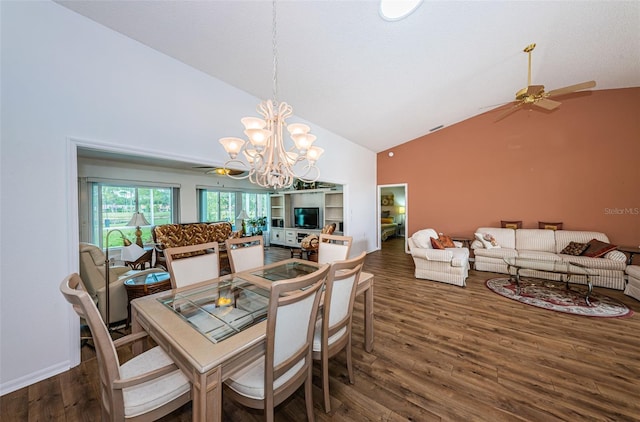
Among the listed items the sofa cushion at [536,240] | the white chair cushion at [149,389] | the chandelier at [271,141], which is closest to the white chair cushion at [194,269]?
the white chair cushion at [149,389]

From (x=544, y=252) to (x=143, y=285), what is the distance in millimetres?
6563

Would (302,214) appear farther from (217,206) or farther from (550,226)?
(550,226)

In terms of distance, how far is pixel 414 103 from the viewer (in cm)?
414

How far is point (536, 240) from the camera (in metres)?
4.67

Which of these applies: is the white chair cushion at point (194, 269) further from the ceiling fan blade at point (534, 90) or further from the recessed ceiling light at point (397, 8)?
the ceiling fan blade at point (534, 90)

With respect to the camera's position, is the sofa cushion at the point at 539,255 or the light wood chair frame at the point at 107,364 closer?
the light wood chair frame at the point at 107,364

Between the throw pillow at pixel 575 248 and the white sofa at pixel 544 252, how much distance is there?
11 centimetres

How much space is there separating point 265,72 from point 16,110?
2.18 meters

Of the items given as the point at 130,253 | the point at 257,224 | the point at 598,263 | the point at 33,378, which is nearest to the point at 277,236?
the point at 257,224

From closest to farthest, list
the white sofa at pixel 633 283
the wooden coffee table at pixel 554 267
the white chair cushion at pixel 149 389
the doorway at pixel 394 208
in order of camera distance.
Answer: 1. the white chair cushion at pixel 149 389
2. the white sofa at pixel 633 283
3. the wooden coffee table at pixel 554 267
4. the doorway at pixel 394 208

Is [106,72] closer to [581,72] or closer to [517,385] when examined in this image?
[517,385]

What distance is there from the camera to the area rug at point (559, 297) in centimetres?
296

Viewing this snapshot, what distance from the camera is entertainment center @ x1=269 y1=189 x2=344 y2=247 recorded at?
6742 mm

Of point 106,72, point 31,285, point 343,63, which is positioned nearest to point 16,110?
point 106,72
